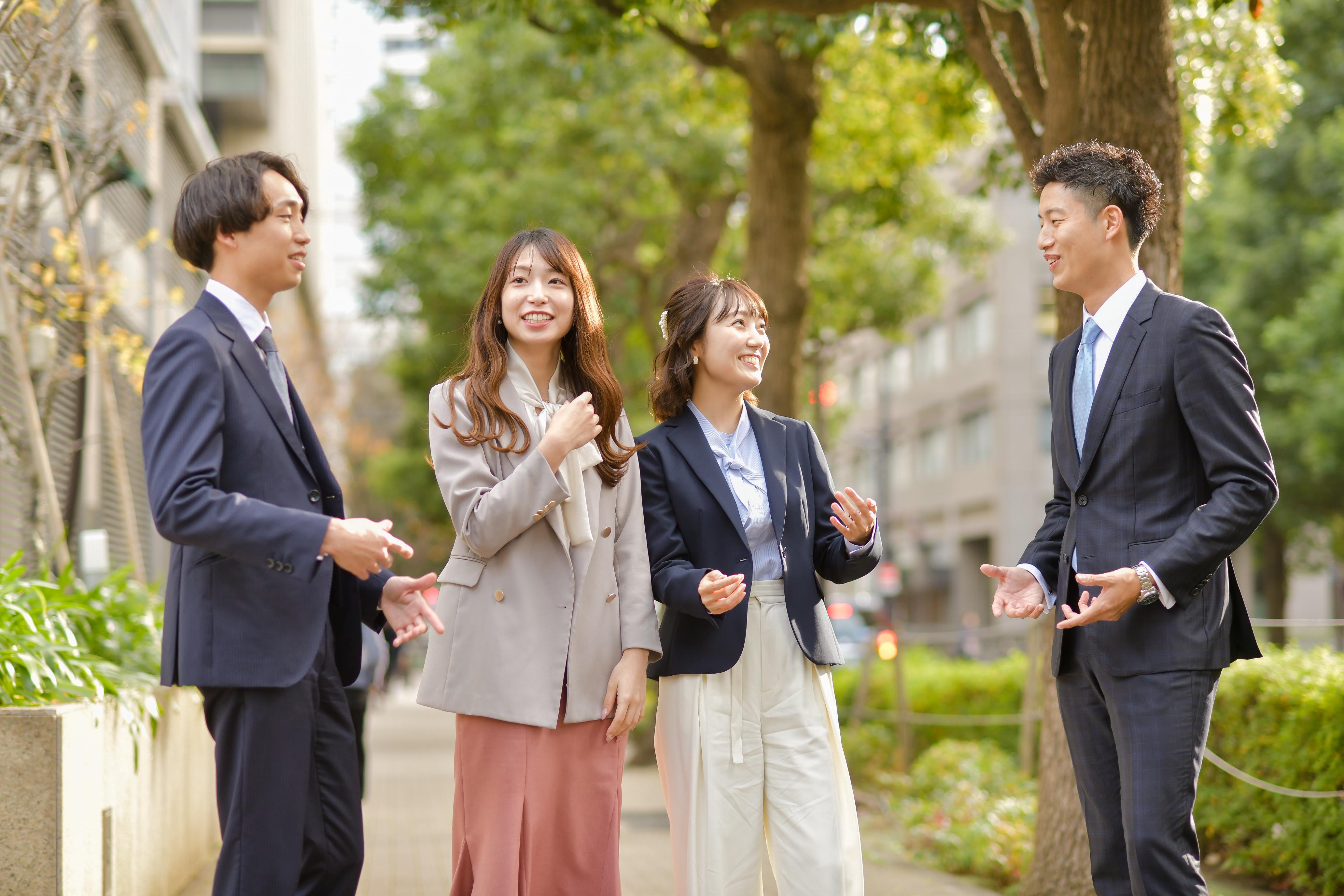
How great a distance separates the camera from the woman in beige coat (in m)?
3.43

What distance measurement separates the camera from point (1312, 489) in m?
22.7

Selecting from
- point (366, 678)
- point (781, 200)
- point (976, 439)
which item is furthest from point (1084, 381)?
point (976, 439)

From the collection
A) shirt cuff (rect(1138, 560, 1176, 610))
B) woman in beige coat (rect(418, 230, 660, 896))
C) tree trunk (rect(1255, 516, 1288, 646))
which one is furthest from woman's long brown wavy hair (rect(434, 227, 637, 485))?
tree trunk (rect(1255, 516, 1288, 646))

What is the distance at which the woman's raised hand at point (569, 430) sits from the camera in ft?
11.1

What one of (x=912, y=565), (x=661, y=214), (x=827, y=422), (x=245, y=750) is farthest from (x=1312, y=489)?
(x=912, y=565)

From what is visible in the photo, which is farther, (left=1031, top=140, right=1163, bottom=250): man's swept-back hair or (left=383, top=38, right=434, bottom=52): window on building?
(left=383, top=38, right=434, bottom=52): window on building

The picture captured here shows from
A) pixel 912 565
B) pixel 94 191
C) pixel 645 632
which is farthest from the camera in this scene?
pixel 912 565

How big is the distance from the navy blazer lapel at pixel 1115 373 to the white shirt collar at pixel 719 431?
1071 mm

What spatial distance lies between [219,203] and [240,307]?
0.85 feet

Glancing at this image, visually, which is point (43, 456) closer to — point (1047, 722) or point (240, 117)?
point (1047, 722)

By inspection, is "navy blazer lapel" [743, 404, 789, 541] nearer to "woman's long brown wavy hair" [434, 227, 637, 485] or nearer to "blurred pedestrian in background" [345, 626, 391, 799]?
"woman's long brown wavy hair" [434, 227, 637, 485]

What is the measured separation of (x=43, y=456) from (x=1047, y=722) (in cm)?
Result: 492

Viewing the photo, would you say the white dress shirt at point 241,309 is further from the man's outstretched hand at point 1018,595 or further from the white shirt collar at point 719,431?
the man's outstretched hand at point 1018,595

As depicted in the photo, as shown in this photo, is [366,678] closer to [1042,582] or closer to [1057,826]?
[1057,826]
